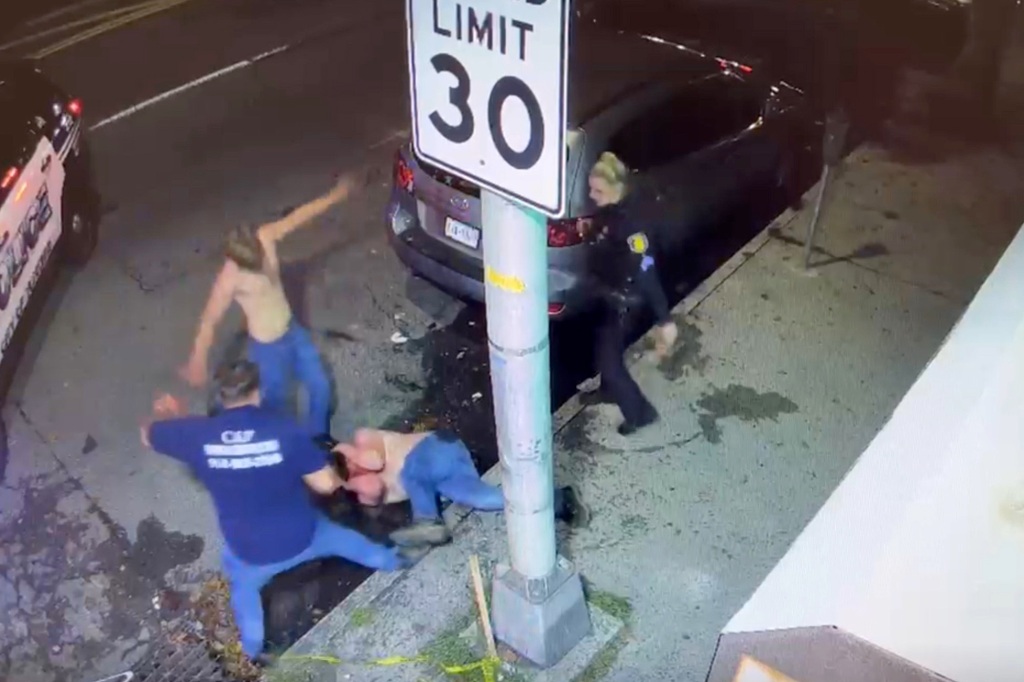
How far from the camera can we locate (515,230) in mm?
3430

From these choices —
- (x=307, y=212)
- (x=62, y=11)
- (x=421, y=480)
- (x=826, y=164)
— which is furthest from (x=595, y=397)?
(x=62, y=11)

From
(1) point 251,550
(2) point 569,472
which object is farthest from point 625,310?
(1) point 251,550

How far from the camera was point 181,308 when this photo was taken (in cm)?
705

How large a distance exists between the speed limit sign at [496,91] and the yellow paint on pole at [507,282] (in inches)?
14.0

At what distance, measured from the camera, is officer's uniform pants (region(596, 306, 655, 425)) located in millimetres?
5684

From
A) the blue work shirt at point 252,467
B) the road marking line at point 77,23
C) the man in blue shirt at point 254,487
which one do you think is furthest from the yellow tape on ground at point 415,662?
the road marking line at point 77,23

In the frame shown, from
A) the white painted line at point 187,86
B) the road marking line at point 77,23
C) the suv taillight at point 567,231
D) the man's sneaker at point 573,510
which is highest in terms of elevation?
the suv taillight at point 567,231

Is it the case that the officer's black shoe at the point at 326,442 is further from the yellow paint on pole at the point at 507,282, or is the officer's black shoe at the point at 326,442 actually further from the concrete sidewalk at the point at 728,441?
the yellow paint on pole at the point at 507,282

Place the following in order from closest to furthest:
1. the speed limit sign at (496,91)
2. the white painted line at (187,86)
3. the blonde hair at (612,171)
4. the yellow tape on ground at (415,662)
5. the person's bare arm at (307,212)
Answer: the speed limit sign at (496,91) < the yellow tape on ground at (415,662) < the blonde hair at (612,171) < the person's bare arm at (307,212) < the white painted line at (187,86)

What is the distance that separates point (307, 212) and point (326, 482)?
10.7 ft

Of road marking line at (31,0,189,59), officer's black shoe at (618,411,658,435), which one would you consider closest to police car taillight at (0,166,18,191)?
officer's black shoe at (618,411,658,435)

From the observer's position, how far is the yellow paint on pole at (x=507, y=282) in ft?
11.6

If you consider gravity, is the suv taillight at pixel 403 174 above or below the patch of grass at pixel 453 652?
above

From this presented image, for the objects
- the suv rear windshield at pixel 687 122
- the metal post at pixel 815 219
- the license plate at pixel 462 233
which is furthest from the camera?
the metal post at pixel 815 219
